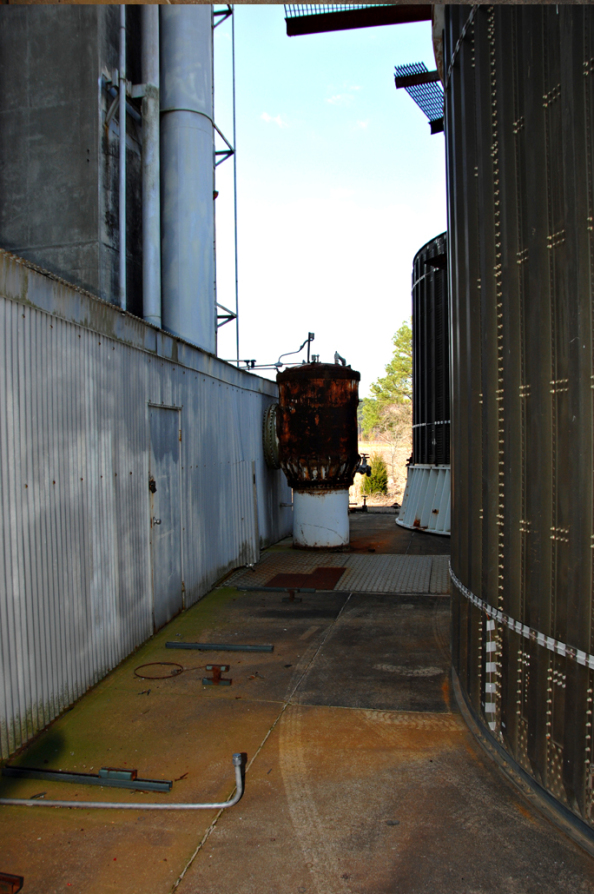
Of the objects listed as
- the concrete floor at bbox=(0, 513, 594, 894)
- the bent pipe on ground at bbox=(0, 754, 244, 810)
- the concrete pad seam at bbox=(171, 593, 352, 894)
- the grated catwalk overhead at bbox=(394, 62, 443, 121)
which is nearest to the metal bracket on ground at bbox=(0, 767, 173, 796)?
the concrete floor at bbox=(0, 513, 594, 894)

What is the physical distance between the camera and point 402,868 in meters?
2.86

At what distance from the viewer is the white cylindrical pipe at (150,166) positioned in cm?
991

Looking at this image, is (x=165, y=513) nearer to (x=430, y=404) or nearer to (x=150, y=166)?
(x=150, y=166)

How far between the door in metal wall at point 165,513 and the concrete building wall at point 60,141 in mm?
3158

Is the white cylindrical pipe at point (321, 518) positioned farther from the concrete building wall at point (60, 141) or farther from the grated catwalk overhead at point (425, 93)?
the grated catwalk overhead at point (425, 93)

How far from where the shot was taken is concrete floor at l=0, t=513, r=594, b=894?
2844mm

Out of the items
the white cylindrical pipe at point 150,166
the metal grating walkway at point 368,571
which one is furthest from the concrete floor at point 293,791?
the white cylindrical pipe at point 150,166

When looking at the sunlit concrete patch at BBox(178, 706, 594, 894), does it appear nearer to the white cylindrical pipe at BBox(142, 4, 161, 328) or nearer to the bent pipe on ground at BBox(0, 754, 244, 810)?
the bent pipe on ground at BBox(0, 754, 244, 810)

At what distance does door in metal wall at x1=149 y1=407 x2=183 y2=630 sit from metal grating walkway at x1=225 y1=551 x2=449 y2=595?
73.9 inches

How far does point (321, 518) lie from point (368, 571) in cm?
194

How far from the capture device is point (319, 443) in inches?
434

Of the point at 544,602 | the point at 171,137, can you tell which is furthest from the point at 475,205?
the point at 171,137

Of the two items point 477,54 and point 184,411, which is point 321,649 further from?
point 477,54

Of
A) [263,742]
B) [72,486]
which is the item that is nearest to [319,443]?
[72,486]
